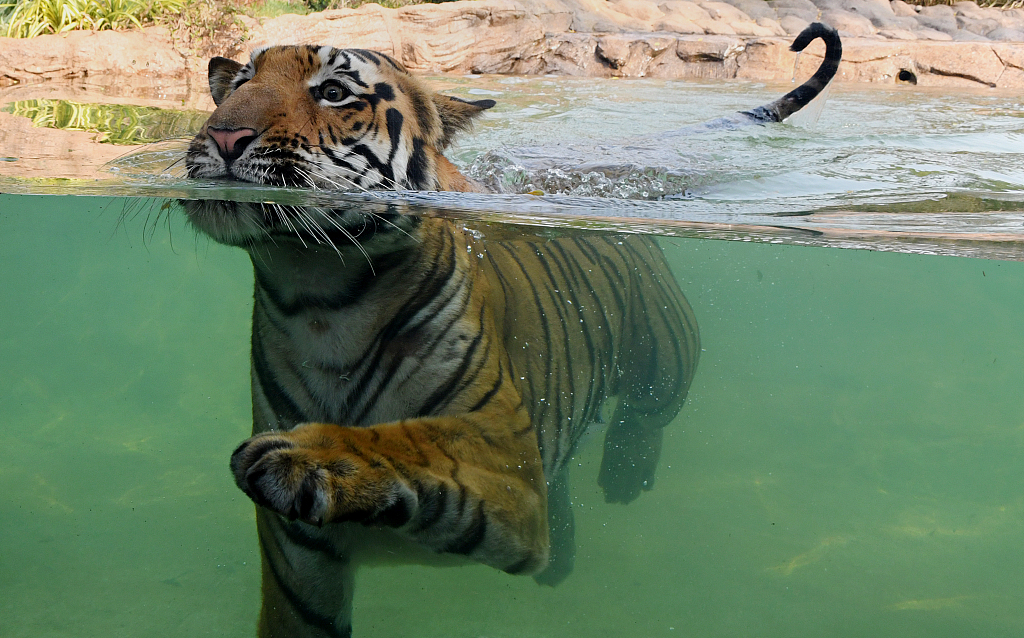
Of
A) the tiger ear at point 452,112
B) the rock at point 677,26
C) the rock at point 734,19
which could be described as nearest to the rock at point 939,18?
the rock at point 734,19

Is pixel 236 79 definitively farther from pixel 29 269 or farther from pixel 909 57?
pixel 909 57

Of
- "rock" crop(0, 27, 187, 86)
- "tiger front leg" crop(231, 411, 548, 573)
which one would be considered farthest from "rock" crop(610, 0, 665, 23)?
"tiger front leg" crop(231, 411, 548, 573)

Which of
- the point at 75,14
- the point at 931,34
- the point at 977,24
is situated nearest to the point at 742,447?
the point at 75,14

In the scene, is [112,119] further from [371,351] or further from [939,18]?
[939,18]

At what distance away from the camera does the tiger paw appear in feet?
6.51

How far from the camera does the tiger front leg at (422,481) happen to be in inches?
78.8

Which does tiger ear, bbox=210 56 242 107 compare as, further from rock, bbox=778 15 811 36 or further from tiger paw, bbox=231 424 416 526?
rock, bbox=778 15 811 36

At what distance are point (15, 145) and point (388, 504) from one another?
4.99 m

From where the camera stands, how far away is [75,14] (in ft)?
33.5

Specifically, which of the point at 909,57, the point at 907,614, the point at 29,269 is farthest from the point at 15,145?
the point at 909,57

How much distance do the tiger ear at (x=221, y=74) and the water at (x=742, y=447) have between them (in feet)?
1.87

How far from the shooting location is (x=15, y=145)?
5570 mm

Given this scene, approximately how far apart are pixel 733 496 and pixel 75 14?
32.7ft

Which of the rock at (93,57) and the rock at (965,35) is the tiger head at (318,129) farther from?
the rock at (965,35)
